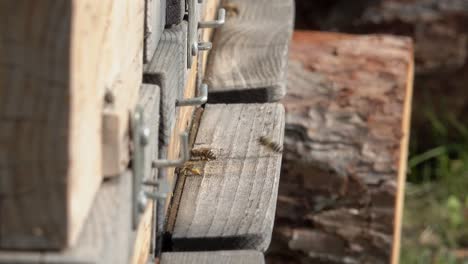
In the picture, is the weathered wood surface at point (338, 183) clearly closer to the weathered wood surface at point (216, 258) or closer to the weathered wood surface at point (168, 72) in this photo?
the weathered wood surface at point (168, 72)

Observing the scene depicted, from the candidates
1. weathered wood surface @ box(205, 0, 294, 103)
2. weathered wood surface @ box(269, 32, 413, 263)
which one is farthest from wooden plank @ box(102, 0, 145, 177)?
weathered wood surface @ box(269, 32, 413, 263)

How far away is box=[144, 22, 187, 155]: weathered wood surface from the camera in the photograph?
1.54 meters

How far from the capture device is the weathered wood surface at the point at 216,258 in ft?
5.14

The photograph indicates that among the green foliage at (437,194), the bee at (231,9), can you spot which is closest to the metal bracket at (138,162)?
the bee at (231,9)

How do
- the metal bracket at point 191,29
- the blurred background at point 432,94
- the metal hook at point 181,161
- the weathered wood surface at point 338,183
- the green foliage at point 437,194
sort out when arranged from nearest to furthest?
the metal hook at point 181,161 → the metal bracket at point 191,29 → the weathered wood surface at point 338,183 → the green foliage at point 437,194 → the blurred background at point 432,94

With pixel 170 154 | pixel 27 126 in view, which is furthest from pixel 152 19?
pixel 27 126

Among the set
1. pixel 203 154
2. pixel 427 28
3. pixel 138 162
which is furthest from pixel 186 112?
pixel 427 28

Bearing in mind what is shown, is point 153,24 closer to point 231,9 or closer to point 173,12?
point 173,12

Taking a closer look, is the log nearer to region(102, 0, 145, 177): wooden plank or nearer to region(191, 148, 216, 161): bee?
region(191, 148, 216, 161): bee

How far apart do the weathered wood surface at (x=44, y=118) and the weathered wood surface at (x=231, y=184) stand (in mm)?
602

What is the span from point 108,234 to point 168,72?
520 millimetres

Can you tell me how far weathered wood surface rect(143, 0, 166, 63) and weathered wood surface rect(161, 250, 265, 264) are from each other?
0.32 m

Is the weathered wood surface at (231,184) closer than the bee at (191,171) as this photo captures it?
Yes

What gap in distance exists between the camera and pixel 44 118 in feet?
3.20
